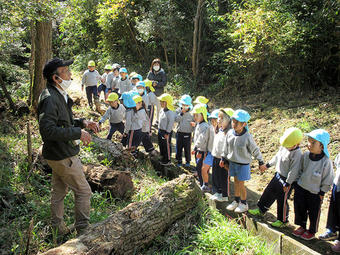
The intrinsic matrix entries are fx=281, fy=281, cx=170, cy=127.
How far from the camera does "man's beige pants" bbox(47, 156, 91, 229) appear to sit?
3.44 metres

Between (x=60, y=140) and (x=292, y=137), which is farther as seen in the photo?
(x=292, y=137)

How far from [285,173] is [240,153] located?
0.74 m

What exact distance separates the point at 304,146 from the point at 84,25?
17.4 metres

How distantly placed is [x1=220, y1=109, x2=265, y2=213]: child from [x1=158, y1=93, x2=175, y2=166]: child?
94.6 inches

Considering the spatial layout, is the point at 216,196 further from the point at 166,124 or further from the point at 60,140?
the point at 60,140

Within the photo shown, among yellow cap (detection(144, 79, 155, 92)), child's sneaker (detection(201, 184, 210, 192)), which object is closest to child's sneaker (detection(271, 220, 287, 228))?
child's sneaker (detection(201, 184, 210, 192))

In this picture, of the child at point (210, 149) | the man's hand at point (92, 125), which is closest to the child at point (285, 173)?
the child at point (210, 149)

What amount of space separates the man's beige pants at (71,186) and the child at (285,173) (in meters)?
2.85

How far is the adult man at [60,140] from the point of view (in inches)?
127

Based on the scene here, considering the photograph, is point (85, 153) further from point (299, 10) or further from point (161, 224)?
point (299, 10)

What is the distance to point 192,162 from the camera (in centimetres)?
747

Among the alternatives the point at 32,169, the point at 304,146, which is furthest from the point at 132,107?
the point at 304,146

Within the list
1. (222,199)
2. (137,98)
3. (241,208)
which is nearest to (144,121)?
(137,98)

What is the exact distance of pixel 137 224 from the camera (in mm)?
3646
